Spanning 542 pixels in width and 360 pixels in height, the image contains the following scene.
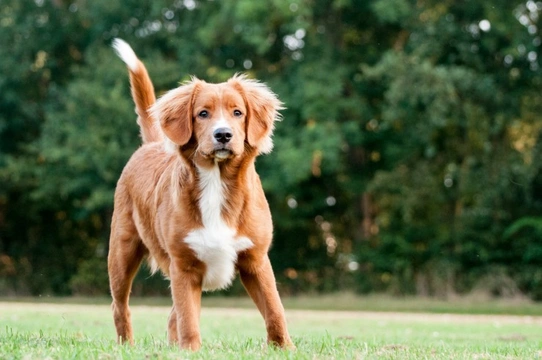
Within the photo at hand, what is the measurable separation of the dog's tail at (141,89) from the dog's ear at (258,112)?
1673 mm

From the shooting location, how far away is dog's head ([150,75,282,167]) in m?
6.71

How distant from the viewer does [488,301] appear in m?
25.3

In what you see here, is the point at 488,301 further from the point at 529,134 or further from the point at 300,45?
the point at 300,45

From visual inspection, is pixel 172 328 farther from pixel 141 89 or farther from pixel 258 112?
pixel 141 89

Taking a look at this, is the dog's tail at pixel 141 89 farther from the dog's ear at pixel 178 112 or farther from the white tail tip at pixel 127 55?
the dog's ear at pixel 178 112

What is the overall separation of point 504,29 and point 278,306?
20.2 metres

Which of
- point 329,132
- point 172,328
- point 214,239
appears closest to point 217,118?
point 214,239

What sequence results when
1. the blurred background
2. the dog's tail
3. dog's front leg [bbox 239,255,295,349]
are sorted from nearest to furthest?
dog's front leg [bbox 239,255,295,349]
the dog's tail
the blurred background

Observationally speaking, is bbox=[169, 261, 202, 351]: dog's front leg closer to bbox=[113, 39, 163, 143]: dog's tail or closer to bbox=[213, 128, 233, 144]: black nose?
bbox=[213, 128, 233, 144]: black nose

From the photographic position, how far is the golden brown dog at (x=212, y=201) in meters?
6.68

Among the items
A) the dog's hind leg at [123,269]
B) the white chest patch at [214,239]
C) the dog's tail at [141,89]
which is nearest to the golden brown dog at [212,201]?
the white chest patch at [214,239]

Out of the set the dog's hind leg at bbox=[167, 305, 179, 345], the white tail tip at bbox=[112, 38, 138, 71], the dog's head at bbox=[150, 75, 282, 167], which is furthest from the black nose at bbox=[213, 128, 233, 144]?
the white tail tip at bbox=[112, 38, 138, 71]

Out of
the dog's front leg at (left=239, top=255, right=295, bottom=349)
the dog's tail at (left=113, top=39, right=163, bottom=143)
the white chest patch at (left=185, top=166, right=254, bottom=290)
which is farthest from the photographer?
the dog's tail at (left=113, top=39, right=163, bottom=143)

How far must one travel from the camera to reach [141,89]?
29.1ft
